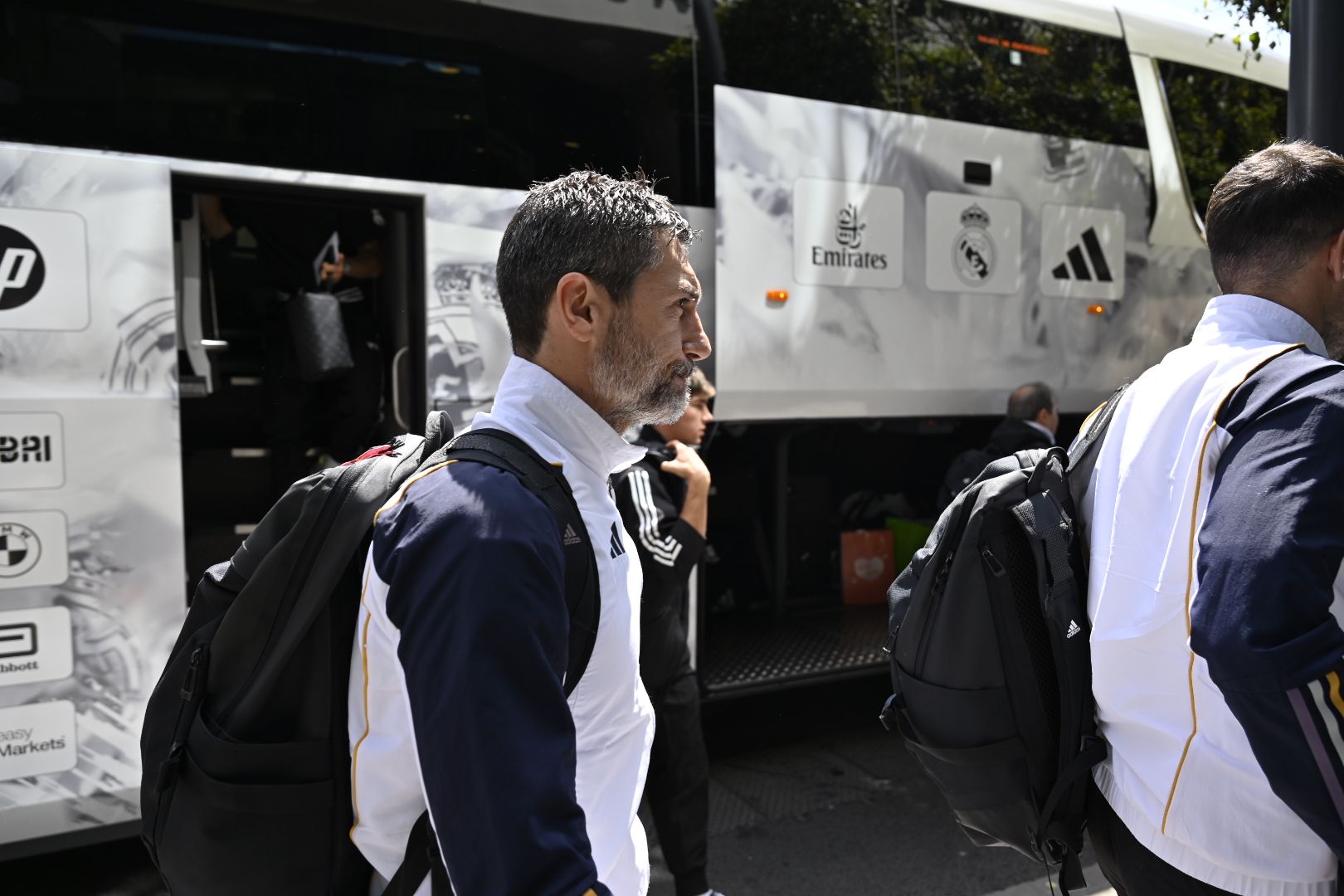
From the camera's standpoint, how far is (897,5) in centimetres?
436

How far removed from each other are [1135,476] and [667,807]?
2175 millimetres

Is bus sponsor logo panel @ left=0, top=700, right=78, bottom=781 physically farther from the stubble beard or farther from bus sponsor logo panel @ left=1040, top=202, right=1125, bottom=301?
bus sponsor logo panel @ left=1040, top=202, right=1125, bottom=301

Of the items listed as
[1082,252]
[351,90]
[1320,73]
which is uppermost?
[351,90]

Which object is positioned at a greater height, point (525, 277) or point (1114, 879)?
point (525, 277)

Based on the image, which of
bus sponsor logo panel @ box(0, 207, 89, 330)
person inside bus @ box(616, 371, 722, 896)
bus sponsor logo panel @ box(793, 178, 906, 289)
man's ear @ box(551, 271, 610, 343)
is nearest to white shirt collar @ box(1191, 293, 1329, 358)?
man's ear @ box(551, 271, 610, 343)

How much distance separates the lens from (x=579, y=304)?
129cm

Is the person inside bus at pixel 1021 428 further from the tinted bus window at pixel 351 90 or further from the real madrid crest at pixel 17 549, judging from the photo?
the real madrid crest at pixel 17 549

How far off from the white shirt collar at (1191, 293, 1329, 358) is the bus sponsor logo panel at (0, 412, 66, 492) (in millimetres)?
2932

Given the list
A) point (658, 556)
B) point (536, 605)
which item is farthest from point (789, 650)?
point (536, 605)

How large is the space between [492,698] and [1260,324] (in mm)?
1314

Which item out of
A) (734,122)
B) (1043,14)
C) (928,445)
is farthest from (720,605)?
(1043,14)

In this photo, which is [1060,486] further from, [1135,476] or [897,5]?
[897,5]

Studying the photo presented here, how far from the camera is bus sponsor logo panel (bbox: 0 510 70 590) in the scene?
2.86 meters

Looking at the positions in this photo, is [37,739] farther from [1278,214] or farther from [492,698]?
[1278,214]
